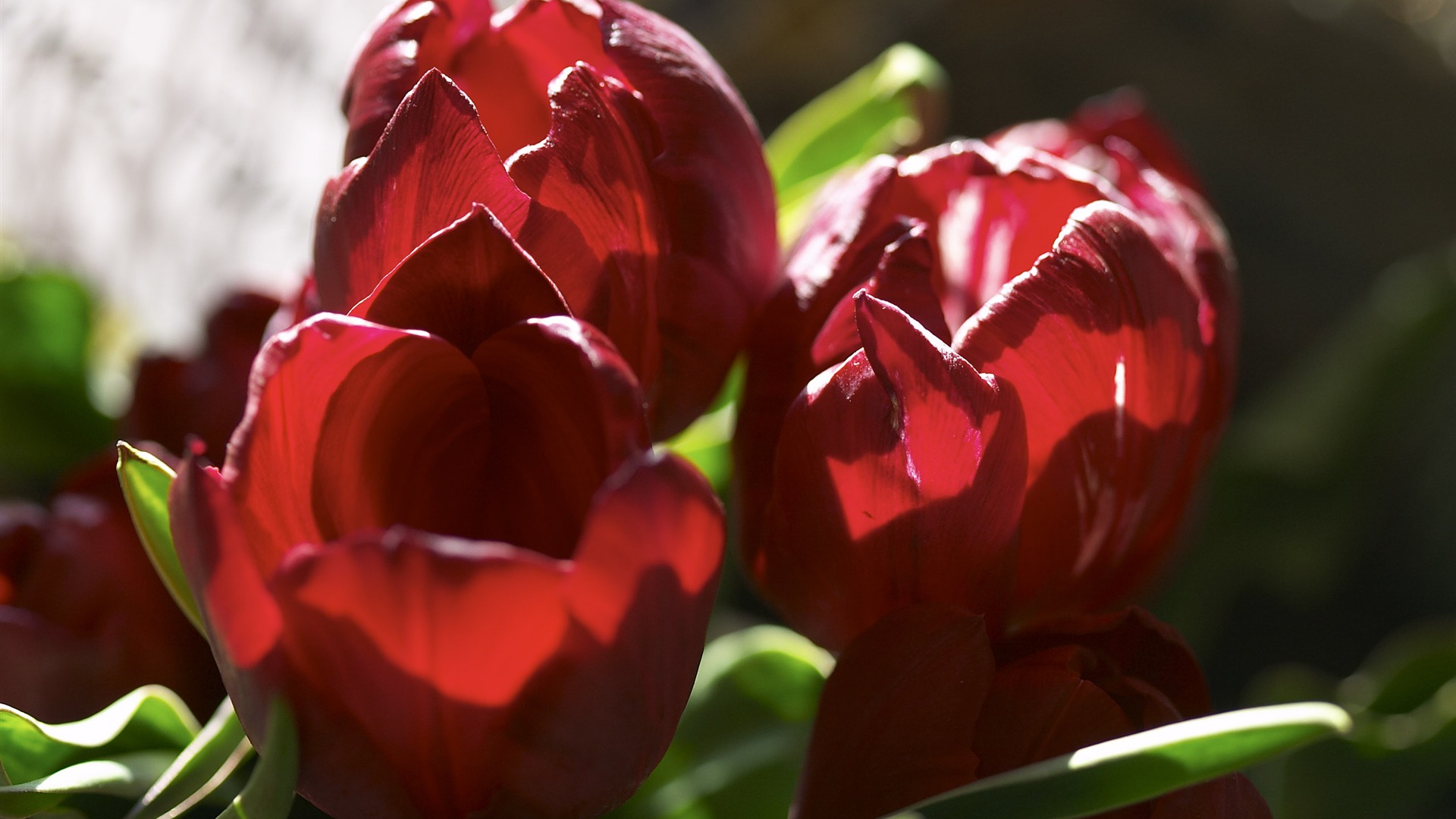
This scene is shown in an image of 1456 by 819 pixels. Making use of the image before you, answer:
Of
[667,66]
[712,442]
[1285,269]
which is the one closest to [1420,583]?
[1285,269]

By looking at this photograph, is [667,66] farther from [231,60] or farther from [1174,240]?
[231,60]

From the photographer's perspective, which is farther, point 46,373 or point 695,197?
point 46,373

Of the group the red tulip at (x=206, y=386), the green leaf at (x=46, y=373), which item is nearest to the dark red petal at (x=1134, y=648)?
the red tulip at (x=206, y=386)

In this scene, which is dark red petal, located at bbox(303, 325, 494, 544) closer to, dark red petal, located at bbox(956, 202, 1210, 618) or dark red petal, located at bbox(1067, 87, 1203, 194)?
dark red petal, located at bbox(956, 202, 1210, 618)

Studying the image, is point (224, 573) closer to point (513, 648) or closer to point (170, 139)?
point (513, 648)

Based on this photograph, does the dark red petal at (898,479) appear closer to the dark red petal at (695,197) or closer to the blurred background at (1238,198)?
the dark red petal at (695,197)

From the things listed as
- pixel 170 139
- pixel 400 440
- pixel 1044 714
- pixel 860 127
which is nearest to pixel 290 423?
pixel 400 440
